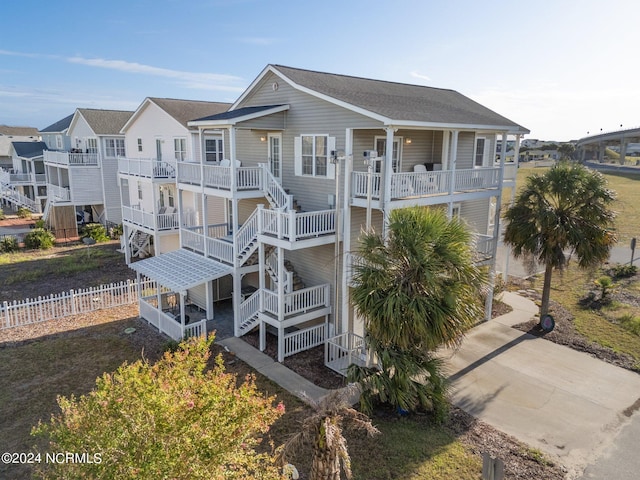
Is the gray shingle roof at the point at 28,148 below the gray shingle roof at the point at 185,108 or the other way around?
below

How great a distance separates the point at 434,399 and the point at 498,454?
1.75 meters

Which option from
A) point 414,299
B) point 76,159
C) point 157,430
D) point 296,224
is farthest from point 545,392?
point 76,159

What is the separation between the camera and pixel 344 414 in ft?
24.8

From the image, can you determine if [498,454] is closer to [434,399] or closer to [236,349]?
[434,399]

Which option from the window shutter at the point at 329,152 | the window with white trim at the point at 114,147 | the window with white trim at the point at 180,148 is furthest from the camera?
the window with white trim at the point at 114,147

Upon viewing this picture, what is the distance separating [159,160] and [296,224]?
593 inches

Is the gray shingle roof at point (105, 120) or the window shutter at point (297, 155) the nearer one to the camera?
the window shutter at point (297, 155)

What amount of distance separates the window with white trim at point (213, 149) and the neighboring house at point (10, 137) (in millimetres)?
49675

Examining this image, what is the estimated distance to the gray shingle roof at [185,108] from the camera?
77.4 ft

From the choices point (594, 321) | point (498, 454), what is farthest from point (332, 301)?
point (594, 321)

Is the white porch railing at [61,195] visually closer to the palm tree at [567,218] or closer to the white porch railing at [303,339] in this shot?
the white porch railing at [303,339]

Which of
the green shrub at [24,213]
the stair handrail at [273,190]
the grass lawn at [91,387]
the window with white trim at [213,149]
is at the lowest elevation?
the grass lawn at [91,387]

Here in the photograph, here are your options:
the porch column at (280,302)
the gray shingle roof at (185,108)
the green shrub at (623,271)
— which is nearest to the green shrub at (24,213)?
the gray shingle roof at (185,108)

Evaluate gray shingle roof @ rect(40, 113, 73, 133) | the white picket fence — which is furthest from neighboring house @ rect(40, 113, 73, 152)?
the white picket fence
